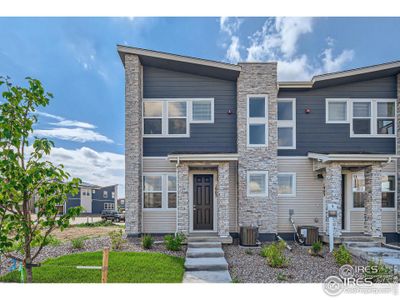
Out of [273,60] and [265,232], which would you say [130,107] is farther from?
[265,232]

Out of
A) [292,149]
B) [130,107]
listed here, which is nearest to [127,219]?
[130,107]

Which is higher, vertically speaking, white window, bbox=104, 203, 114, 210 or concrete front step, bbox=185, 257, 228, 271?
concrete front step, bbox=185, 257, 228, 271

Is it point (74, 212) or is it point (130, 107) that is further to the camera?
point (130, 107)

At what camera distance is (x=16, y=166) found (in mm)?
3660

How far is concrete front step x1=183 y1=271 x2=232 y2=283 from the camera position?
17.8ft

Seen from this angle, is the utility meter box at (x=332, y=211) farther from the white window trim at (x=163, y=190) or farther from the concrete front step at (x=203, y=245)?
the white window trim at (x=163, y=190)

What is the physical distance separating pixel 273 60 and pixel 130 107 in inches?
208

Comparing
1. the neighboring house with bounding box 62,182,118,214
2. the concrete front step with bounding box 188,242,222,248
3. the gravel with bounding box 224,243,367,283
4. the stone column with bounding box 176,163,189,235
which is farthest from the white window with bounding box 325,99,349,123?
the neighboring house with bounding box 62,182,118,214

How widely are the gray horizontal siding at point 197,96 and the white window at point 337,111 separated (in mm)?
3503

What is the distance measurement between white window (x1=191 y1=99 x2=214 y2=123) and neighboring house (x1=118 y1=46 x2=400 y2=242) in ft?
0.12

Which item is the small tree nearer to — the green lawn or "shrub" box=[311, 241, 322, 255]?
the green lawn

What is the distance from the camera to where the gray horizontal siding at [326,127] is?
9.45 m

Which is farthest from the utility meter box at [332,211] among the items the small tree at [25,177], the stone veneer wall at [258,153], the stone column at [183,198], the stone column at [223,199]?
the small tree at [25,177]
